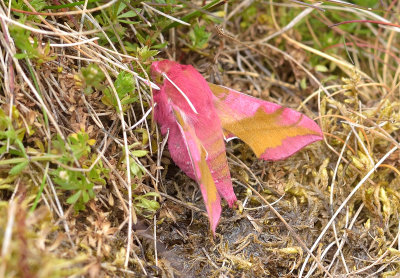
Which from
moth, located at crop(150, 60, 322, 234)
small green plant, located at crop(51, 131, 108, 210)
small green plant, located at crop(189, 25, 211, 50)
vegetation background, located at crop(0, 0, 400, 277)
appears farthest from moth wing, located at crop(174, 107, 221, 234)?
small green plant, located at crop(189, 25, 211, 50)

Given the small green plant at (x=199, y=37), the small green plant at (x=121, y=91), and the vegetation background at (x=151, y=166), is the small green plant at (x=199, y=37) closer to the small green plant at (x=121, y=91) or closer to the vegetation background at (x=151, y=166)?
the vegetation background at (x=151, y=166)

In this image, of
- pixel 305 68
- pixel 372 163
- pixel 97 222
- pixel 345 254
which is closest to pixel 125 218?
pixel 97 222

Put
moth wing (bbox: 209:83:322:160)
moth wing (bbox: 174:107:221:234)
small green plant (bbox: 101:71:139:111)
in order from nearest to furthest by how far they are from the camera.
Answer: moth wing (bbox: 174:107:221:234)
small green plant (bbox: 101:71:139:111)
moth wing (bbox: 209:83:322:160)

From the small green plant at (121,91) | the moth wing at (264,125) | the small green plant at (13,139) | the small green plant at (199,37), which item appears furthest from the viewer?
the small green plant at (199,37)

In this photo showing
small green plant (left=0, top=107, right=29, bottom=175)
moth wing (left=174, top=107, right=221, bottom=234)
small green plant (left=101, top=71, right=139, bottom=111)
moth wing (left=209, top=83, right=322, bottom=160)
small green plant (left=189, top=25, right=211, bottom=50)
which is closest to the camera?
small green plant (left=0, top=107, right=29, bottom=175)

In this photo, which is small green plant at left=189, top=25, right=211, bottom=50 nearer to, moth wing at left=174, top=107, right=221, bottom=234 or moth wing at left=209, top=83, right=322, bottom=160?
moth wing at left=209, top=83, right=322, bottom=160

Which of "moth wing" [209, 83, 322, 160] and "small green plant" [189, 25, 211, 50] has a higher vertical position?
"small green plant" [189, 25, 211, 50]

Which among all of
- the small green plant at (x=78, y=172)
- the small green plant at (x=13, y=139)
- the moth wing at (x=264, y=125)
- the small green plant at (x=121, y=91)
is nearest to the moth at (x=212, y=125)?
the moth wing at (x=264, y=125)

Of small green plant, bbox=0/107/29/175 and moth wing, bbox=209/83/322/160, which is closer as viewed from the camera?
small green plant, bbox=0/107/29/175
